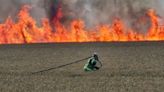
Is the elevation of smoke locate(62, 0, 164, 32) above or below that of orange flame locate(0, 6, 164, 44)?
above

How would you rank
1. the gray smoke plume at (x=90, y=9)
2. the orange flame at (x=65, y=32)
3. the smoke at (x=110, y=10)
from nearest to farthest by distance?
the smoke at (x=110, y=10)
the orange flame at (x=65, y=32)
the gray smoke plume at (x=90, y=9)

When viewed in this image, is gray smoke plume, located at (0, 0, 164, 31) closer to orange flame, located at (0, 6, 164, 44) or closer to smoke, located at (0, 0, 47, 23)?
smoke, located at (0, 0, 47, 23)

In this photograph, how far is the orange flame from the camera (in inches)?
3189

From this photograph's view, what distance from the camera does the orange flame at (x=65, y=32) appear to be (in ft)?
266

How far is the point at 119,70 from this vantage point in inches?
1315

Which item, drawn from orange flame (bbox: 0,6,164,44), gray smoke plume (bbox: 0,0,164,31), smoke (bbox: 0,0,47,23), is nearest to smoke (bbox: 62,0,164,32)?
gray smoke plume (bbox: 0,0,164,31)

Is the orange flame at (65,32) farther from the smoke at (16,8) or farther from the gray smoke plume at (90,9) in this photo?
the gray smoke plume at (90,9)

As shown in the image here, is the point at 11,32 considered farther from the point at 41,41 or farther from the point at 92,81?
the point at 92,81

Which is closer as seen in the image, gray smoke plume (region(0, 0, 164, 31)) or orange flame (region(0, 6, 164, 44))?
orange flame (region(0, 6, 164, 44))

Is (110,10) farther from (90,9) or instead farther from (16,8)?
(16,8)

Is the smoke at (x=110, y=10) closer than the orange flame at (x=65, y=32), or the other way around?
the smoke at (x=110, y=10)

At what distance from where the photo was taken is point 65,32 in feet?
268

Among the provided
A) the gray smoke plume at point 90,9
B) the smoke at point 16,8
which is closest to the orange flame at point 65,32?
the smoke at point 16,8

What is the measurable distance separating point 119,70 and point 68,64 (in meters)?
7.29
